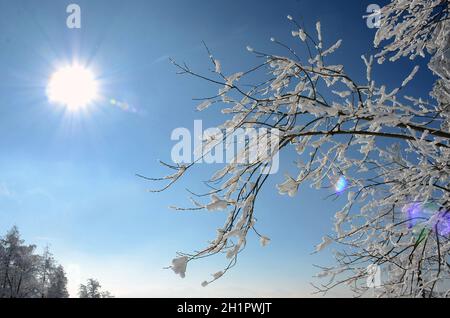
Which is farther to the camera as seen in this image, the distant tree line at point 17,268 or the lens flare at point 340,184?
the distant tree line at point 17,268

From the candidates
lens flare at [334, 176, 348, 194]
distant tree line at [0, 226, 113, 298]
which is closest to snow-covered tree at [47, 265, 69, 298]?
distant tree line at [0, 226, 113, 298]

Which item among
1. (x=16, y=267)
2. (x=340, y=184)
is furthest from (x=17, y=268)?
(x=340, y=184)

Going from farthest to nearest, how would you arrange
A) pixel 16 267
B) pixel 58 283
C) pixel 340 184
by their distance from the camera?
pixel 58 283 < pixel 16 267 < pixel 340 184

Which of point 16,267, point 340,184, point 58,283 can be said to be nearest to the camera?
point 340,184

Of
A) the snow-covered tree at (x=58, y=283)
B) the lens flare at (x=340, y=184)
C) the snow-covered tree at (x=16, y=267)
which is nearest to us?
Answer: the lens flare at (x=340, y=184)

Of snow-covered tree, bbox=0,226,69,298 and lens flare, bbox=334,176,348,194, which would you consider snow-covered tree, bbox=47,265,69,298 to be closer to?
snow-covered tree, bbox=0,226,69,298

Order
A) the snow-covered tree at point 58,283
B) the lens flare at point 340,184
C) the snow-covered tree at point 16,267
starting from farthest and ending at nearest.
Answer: the snow-covered tree at point 58,283
the snow-covered tree at point 16,267
the lens flare at point 340,184

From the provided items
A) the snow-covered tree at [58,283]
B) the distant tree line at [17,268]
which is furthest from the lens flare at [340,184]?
the snow-covered tree at [58,283]

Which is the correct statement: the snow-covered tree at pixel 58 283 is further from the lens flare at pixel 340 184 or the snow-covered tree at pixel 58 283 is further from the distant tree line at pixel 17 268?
the lens flare at pixel 340 184

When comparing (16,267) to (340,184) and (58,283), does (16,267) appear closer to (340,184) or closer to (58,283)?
(58,283)

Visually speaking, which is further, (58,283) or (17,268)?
(58,283)

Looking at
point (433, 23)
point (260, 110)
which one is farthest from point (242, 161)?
point (433, 23)
